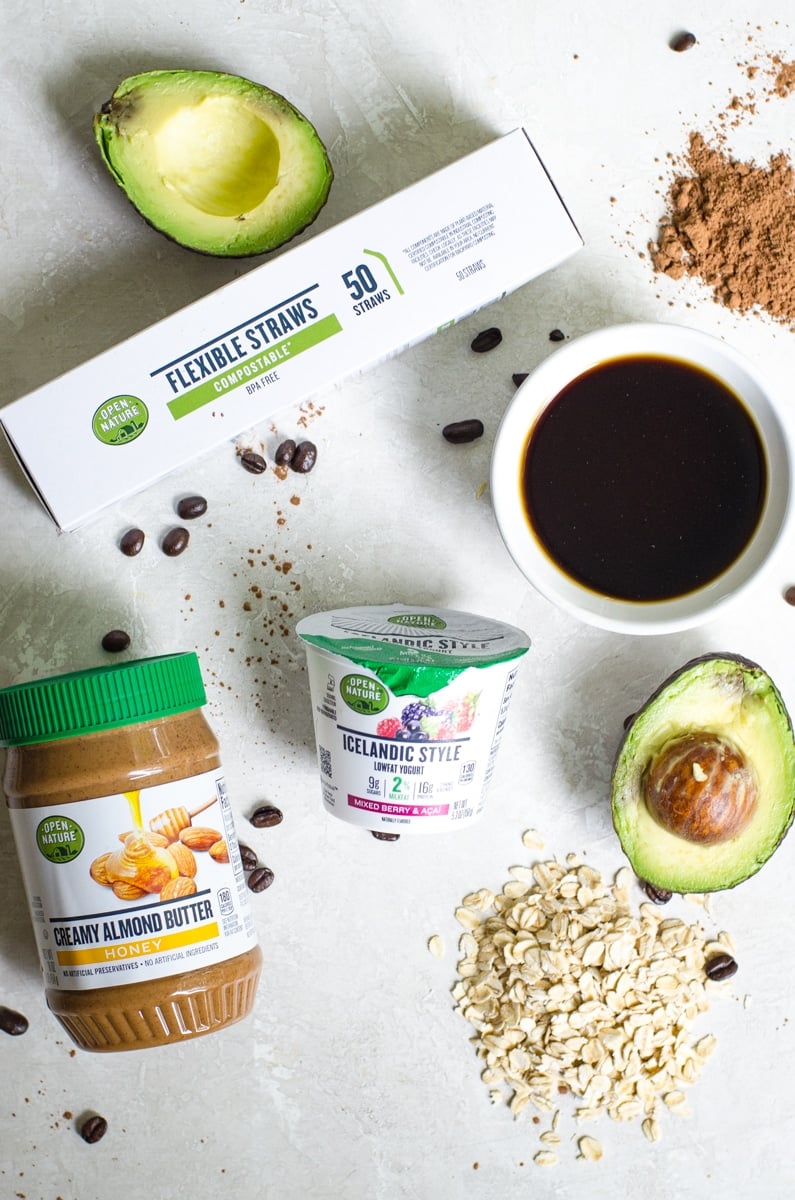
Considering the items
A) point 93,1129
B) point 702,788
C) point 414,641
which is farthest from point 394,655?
point 93,1129

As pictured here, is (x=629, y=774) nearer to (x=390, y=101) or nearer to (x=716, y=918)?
(x=716, y=918)

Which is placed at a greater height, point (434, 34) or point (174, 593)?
point (434, 34)

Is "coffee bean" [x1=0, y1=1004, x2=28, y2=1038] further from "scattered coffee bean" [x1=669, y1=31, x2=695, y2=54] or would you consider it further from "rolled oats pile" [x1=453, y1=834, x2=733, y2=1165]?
"scattered coffee bean" [x1=669, y1=31, x2=695, y2=54]

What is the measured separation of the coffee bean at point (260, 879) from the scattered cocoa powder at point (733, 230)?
93 centimetres

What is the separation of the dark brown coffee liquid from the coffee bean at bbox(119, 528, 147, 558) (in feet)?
1.58

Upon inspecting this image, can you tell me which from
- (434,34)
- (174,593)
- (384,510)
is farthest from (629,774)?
(434,34)

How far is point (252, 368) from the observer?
1.13 meters

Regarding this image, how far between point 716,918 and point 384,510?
0.71 m

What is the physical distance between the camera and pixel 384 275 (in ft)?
3.72

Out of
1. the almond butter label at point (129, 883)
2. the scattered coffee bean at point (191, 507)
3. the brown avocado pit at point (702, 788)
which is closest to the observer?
the almond butter label at point (129, 883)

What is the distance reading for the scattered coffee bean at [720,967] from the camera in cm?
131

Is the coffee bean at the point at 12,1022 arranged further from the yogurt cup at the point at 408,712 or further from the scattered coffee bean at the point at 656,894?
the scattered coffee bean at the point at 656,894

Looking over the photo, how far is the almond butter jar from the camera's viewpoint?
100 cm

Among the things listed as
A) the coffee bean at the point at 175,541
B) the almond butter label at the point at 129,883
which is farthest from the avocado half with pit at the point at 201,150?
the almond butter label at the point at 129,883
